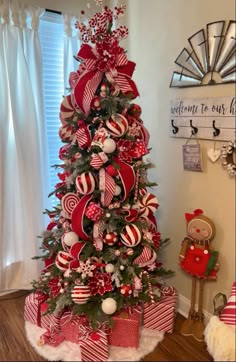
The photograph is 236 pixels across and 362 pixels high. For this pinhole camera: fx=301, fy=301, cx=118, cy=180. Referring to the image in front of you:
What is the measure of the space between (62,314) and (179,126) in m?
1.41

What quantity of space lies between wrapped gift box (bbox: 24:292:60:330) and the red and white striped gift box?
96cm

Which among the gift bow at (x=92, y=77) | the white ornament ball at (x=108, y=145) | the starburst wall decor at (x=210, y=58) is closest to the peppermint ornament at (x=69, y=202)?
the white ornament ball at (x=108, y=145)

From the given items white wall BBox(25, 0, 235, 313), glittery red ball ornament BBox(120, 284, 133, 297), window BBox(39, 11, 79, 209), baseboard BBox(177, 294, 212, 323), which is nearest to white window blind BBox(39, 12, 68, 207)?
window BBox(39, 11, 79, 209)

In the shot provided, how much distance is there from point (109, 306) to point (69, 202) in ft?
2.09

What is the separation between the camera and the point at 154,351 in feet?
5.81

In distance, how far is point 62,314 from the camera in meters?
1.84

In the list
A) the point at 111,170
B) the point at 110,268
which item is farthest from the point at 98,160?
the point at 110,268

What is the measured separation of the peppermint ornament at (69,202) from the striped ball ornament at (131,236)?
33 cm

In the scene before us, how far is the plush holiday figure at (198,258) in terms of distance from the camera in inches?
71.1

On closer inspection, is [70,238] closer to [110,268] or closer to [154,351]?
[110,268]

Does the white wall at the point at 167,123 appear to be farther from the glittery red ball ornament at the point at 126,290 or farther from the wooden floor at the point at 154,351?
the glittery red ball ornament at the point at 126,290

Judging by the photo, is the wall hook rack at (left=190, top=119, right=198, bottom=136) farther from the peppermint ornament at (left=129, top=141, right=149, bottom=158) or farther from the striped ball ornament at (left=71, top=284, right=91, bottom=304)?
the striped ball ornament at (left=71, top=284, right=91, bottom=304)

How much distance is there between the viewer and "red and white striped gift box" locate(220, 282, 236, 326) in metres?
1.61

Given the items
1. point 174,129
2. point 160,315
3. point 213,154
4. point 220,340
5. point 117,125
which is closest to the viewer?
point 220,340
